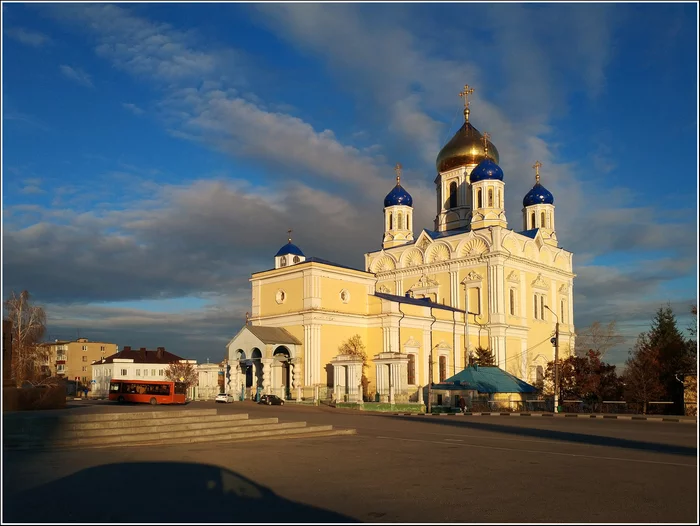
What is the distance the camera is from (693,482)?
10484 millimetres

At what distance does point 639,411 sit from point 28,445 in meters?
30.1

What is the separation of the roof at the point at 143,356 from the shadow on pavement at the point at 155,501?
69.8 m

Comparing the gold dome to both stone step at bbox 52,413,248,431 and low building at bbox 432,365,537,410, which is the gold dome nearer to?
low building at bbox 432,365,537,410

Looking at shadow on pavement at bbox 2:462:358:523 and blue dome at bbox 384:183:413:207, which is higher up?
blue dome at bbox 384:183:413:207

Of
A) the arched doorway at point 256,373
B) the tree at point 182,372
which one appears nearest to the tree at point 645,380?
the arched doorway at point 256,373

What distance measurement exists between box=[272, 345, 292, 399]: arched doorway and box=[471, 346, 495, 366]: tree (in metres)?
13.3

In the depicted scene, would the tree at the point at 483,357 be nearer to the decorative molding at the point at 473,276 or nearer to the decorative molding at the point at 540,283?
the decorative molding at the point at 473,276

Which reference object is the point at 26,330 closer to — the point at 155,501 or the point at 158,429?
the point at 158,429

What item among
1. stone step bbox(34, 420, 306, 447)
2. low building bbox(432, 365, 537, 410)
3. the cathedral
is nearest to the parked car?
the cathedral

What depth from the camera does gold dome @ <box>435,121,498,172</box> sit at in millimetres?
57844

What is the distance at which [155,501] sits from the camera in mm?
8570

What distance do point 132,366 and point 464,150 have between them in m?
45.5

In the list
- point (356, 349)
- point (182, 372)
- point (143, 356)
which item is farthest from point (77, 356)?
point (356, 349)

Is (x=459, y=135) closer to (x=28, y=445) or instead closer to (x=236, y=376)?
(x=236, y=376)
